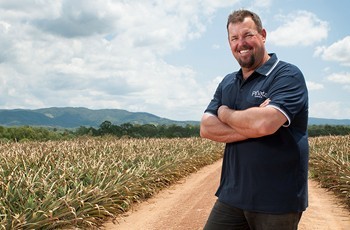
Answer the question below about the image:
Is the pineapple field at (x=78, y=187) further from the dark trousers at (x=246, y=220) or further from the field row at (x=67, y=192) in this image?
the dark trousers at (x=246, y=220)

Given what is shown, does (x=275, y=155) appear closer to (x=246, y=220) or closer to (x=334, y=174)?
(x=246, y=220)

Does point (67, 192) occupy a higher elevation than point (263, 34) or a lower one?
lower

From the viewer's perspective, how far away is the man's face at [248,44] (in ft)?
9.40

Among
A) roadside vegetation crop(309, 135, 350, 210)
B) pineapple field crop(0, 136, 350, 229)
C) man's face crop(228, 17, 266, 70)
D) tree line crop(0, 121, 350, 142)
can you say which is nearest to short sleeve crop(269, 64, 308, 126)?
man's face crop(228, 17, 266, 70)

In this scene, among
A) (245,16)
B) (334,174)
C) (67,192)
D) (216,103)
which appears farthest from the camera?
(334,174)

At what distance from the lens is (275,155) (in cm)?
263

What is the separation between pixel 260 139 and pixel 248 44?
0.62 metres

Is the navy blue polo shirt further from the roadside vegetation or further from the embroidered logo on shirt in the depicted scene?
the roadside vegetation

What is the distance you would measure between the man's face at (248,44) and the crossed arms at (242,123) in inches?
12.1

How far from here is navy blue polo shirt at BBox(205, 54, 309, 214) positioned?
8.66ft

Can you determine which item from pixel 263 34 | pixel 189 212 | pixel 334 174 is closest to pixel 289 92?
pixel 263 34

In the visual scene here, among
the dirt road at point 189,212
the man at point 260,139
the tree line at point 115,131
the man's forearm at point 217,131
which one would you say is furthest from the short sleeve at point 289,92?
the tree line at point 115,131

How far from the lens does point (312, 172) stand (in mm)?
15219

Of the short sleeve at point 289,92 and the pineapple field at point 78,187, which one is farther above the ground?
the short sleeve at point 289,92
